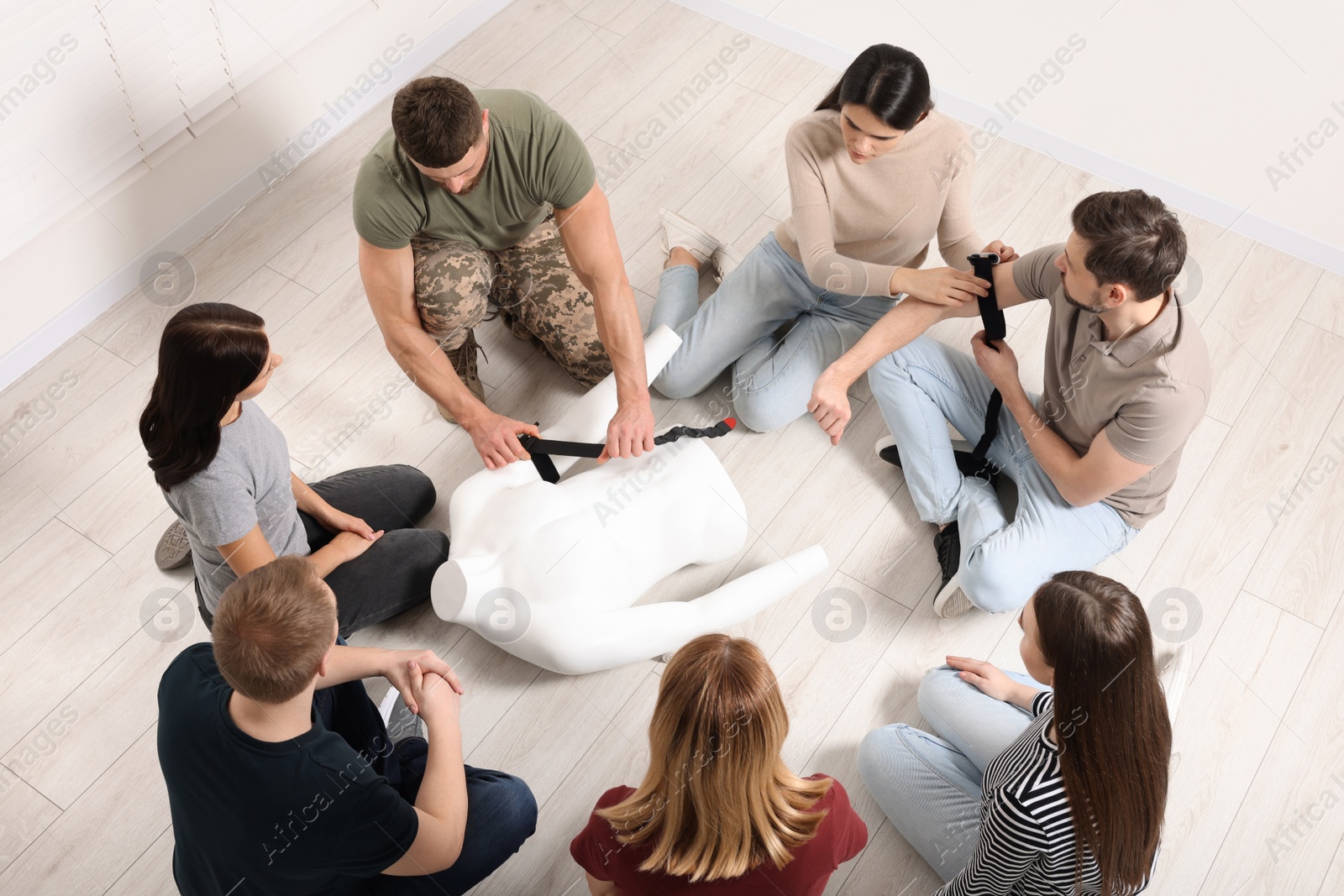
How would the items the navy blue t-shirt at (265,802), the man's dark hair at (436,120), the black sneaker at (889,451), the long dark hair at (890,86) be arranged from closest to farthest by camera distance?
the navy blue t-shirt at (265,802) < the man's dark hair at (436,120) < the long dark hair at (890,86) < the black sneaker at (889,451)

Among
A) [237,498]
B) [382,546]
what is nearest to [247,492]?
[237,498]

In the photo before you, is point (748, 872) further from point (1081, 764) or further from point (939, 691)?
point (939, 691)

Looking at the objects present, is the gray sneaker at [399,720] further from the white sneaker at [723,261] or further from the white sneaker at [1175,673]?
the white sneaker at [1175,673]

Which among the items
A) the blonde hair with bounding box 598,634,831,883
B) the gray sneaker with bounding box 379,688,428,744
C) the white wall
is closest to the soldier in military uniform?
the gray sneaker with bounding box 379,688,428,744

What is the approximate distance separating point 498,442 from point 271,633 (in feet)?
2.50

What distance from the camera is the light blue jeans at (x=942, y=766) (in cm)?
166

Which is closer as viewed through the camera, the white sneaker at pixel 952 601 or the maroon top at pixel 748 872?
the maroon top at pixel 748 872

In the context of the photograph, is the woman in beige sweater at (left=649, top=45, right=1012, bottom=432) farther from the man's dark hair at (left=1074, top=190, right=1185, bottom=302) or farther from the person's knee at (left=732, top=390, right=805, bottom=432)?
the man's dark hair at (left=1074, top=190, right=1185, bottom=302)

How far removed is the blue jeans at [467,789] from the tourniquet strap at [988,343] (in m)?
1.16

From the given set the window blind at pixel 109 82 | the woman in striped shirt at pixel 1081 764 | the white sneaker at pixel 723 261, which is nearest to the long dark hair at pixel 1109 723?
the woman in striped shirt at pixel 1081 764

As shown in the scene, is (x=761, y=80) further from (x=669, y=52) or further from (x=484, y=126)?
(x=484, y=126)

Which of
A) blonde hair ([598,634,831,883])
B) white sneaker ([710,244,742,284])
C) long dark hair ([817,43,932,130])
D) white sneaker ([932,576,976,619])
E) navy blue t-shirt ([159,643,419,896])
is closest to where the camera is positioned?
blonde hair ([598,634,831,883])

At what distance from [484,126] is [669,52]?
1.42 metres

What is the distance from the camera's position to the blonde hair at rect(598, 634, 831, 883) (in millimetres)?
1135
